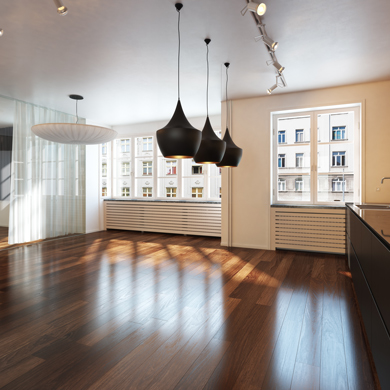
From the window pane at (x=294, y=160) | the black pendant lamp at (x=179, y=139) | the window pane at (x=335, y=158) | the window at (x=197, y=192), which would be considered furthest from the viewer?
the window at (x=197, y=192)

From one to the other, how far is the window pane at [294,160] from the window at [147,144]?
3348 millimetres

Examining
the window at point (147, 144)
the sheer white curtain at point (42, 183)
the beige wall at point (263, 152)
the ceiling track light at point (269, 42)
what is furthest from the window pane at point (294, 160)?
the sheer white curtain at point (42, 183)

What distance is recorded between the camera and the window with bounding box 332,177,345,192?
4.93m

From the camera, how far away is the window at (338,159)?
496 cm

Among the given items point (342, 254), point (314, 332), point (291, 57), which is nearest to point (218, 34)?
point (291, 57)

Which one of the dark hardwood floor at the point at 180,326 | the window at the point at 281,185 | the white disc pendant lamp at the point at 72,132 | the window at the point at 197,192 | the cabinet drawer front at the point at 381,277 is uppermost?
the white disc pendant lamp at the point at 72,132

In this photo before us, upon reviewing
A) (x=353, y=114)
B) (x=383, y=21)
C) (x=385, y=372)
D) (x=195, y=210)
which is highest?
(x=383, y=21)

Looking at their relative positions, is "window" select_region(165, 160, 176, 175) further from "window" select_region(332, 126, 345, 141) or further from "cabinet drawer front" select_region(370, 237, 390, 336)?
"cabinet drawer front" select_region(370, 237, 390, 336)

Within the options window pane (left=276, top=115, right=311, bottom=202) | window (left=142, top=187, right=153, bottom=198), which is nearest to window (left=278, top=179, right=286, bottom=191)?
window pane (left=276, top=115, right=311, bottom=202)

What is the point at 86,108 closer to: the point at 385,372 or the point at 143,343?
the point at 143,343

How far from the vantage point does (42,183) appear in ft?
19.5

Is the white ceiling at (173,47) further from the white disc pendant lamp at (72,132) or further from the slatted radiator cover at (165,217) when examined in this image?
the slatted radiator cover at (165,217)

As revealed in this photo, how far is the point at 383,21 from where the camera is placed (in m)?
2.86

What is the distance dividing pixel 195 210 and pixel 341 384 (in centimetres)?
510
